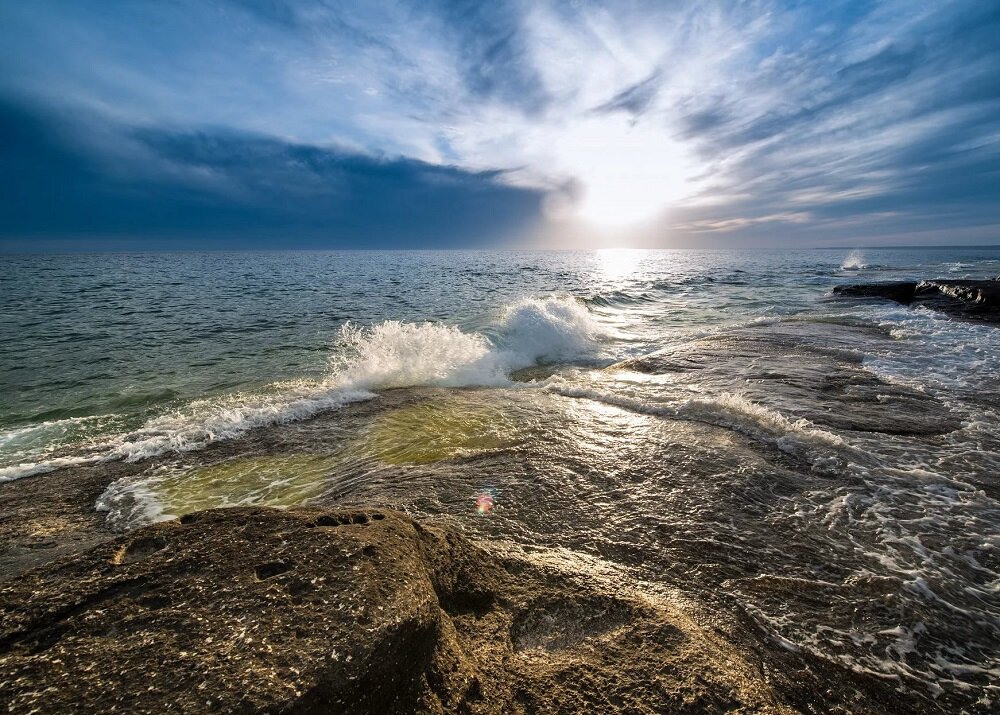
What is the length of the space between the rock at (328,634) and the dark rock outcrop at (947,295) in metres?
22.9

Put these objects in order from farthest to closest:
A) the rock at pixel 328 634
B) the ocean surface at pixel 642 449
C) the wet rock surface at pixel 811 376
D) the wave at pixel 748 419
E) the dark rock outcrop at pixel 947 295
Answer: the dark rock outcrop at pixel 947 295 → the wet rock surface at pixel 811 376 → the wave at pixel 748 419 → the ocean surface at pixel 642 449 → the rock at pixel 328 634

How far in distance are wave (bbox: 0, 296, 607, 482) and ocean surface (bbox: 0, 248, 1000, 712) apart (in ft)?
0.24

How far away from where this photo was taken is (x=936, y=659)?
106 inches

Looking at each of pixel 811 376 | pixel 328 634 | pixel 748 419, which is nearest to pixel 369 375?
pixel 748 419

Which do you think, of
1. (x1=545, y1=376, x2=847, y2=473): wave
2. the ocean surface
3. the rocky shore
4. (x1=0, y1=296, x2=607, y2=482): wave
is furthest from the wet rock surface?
the rocky shore

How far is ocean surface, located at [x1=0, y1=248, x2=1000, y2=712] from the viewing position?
10.5ft

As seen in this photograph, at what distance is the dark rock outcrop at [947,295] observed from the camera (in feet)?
60.1

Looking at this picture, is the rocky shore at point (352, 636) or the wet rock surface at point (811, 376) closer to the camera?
the rocky shore at point (352, 636)

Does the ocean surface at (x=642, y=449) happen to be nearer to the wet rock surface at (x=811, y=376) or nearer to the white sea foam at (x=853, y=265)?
the wet rock surface at (x=811, y=376)

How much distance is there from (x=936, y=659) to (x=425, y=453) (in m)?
4.94

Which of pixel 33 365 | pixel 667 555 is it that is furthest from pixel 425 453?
pixel 33 365

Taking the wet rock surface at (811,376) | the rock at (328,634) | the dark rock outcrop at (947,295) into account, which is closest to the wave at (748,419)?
the wet rock surface at (811,376)

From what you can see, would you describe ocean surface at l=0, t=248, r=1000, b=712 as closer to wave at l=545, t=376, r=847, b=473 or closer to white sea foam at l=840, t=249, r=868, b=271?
wave at l=545, t=376, r=847, b=473

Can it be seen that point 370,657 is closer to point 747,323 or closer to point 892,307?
point 747,323
